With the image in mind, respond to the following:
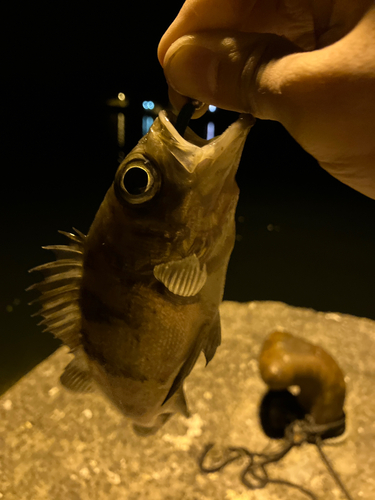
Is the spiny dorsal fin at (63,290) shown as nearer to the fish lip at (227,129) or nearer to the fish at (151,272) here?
the fish at (151,272)

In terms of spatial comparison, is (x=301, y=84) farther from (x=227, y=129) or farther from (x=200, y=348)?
(x=200, y=348)

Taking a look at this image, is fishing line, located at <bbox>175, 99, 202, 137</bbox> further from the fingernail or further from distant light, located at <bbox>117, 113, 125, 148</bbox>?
distant light, located at <bbox>117, 113, 125, 148</bbox>

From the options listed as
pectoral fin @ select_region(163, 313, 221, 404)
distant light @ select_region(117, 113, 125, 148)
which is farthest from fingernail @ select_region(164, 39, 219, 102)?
distant light @ select_region(117, 113, 125, 148)

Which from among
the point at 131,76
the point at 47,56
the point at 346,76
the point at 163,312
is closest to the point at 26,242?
the point at 47,56

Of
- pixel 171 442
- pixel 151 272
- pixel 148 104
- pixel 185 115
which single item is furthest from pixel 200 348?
pixel 148 104

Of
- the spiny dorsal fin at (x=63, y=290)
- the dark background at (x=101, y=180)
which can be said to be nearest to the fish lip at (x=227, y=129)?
the spiny dorsal fin at (x=63, y=290)
